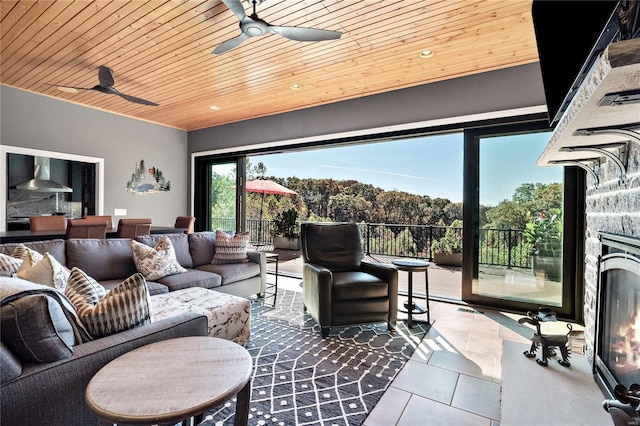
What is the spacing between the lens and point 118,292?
1430 millimetres

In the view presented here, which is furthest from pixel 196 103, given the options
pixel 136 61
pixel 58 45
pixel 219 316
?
pixel 219 316

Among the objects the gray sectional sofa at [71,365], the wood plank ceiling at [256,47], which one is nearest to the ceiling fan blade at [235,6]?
the wood plank ceiling at [256,47]

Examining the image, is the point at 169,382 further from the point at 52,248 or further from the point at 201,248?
the point at 201,248

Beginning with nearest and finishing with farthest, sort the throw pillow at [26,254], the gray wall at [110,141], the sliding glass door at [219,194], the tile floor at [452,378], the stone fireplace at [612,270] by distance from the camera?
the stone fireplace at [612,270], the tile floor at [452,378], the throw pillow at [26,254], the gray wall at [110,141], the sliding glass door at [219,194]

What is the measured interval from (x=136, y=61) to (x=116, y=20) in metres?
0.86

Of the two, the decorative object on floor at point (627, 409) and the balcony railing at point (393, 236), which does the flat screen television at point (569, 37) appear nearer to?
the decorative object on floor at point (627, 409)

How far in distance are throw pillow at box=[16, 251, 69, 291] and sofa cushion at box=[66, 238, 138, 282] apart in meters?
0.84

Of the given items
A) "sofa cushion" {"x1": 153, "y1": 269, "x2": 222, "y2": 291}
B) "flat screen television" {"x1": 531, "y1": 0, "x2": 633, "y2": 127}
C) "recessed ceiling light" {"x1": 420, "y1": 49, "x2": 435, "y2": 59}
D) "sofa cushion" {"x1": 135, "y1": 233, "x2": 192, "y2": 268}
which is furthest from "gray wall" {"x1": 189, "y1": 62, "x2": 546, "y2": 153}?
"sofa cushion" {"x1": 153, "y1": 269, "x2": 222, "y2": 291}

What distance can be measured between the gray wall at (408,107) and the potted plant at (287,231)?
2.60 m

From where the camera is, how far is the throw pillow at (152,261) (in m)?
3.08

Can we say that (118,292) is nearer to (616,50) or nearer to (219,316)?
(219,316)

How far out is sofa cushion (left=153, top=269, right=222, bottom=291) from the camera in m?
3.03

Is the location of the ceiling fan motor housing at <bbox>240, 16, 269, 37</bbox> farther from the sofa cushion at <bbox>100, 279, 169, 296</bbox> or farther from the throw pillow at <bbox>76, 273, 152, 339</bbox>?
the sofa cushion at <bbox>100, 279, 169, 296</bbox>

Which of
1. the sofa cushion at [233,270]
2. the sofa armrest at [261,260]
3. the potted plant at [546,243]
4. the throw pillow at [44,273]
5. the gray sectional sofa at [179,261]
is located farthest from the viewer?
the sofa armrest at [261,260]
